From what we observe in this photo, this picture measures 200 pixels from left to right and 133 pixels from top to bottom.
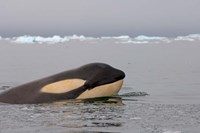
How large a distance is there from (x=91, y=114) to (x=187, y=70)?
12530 mm

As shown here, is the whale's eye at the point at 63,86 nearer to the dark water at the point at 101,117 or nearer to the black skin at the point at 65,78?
the black skin at the point at 65,78

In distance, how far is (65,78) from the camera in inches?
465

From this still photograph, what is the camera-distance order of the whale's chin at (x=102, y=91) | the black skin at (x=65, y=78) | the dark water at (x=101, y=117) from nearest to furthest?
1. the dark water at (x=101, y=117)
2. the black skin at (x=65, y=78)
3. the whale's chin at (x=102, y=91)

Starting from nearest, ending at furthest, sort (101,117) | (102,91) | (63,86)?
(101,117), (63,86), (102,91)

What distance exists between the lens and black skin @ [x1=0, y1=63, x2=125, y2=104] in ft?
38.4

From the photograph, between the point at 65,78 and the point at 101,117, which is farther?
the point at 65,78

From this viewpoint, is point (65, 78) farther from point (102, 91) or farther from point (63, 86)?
point (102, 91)

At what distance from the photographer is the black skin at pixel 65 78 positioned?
11703 millimetres

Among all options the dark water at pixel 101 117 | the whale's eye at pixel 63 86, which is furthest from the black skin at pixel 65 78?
the dark water at pixel 101 117

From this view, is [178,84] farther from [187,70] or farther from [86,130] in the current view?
[86,130]

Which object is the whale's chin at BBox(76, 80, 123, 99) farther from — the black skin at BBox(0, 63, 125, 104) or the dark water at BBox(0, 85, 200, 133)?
the dark water at BBox(0, 85, 200, 133)

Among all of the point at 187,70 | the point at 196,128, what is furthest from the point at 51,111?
the point at 187,70

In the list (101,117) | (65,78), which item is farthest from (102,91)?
(101,117)

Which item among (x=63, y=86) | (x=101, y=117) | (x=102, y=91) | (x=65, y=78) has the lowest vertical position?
(x=101, y=117)
